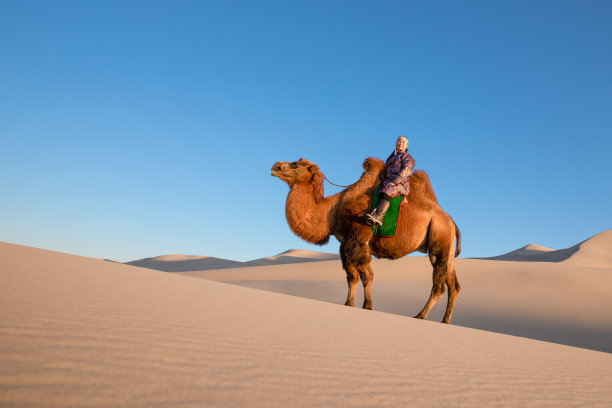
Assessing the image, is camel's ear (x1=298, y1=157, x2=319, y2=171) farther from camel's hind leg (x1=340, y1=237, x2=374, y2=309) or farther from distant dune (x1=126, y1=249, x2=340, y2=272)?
distant dune (x1=126, y1=249, x2=340, y2=272)

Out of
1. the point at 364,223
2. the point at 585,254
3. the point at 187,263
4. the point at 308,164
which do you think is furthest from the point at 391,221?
the point at 187,263

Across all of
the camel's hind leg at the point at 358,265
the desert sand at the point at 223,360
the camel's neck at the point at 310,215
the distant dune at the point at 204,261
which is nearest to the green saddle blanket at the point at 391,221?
the camel's hind leg at the point at 358,265

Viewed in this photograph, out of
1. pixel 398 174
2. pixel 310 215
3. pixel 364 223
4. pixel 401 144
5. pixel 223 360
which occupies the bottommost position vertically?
pixel 223 360

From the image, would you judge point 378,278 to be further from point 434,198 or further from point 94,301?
point 94,301

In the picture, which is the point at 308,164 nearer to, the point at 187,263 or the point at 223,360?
the point at 223,360

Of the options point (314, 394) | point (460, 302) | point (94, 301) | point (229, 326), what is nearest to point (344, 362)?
point (314, 394)

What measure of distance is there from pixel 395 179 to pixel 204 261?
43.3m

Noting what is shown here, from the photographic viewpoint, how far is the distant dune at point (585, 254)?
32531 millimetres

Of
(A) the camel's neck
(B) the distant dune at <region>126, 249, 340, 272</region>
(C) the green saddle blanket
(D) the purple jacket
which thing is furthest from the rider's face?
(B) the distant dune at <region>126, 249, 340, 272</region>

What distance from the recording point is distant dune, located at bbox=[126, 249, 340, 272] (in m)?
42.2

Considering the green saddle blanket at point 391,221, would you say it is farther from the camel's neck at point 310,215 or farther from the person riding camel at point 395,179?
the camel's neck at point 310,215

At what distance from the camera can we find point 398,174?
7.03 meters

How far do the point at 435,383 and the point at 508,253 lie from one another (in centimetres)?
4949

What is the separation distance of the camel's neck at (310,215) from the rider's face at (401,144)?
142 centimetres
